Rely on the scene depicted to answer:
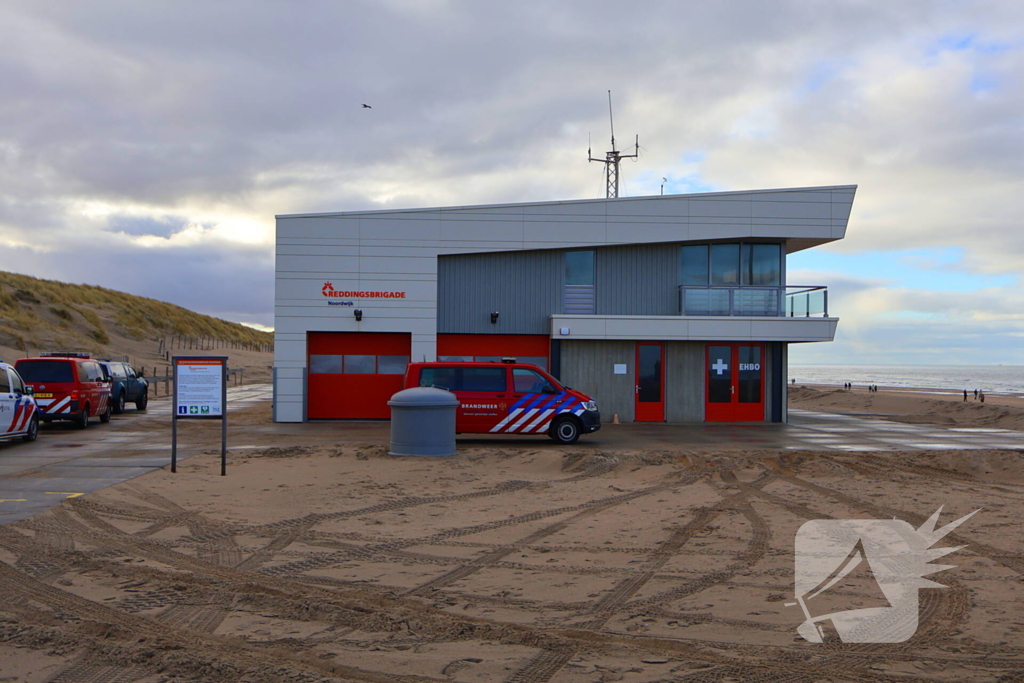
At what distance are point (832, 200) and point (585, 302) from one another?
7.84m

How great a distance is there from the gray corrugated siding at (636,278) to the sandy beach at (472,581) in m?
12.4

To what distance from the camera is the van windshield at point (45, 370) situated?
67.8 feet

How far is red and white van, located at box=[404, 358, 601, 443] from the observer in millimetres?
17859

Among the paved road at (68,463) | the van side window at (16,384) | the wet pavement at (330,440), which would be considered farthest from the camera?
the van side window at (16,384)

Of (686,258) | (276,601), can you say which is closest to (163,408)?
(686,258)

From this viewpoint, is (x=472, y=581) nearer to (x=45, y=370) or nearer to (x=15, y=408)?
(x=15, y=408)

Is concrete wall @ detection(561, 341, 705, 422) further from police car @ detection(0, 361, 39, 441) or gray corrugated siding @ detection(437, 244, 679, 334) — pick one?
police car @ detection(0, 361, 39, 441)

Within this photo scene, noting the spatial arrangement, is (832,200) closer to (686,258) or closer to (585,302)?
(686,258)

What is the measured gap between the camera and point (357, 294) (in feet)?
77.2

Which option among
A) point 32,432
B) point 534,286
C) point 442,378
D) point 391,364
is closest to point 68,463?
point 32,432

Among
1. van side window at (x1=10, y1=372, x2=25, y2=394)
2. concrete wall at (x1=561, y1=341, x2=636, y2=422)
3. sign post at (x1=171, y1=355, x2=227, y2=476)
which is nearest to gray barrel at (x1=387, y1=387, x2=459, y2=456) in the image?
sign post at (x1=171, y1=355, x2=227, y2=476)

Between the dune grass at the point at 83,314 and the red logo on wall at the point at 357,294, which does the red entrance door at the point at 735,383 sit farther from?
the dune grass at the point at 83,314

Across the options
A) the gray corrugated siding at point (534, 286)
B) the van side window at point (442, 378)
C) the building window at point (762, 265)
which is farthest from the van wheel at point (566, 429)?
the building window at point (762, 265)

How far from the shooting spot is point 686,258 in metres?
25.1
